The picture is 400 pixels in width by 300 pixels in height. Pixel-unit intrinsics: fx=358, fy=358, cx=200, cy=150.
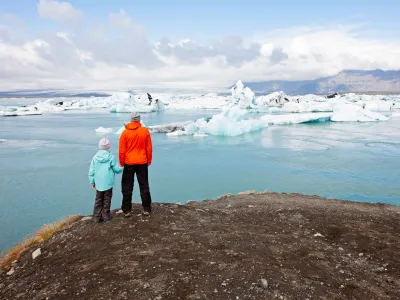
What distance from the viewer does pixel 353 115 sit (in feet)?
116

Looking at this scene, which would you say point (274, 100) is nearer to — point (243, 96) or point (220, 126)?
point (243, 96)

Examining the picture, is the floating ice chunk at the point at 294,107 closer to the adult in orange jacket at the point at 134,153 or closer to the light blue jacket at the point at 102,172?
the adult in orange jacket at the point at 134,153

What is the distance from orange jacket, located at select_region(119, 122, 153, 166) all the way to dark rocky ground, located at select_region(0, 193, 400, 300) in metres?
0.92

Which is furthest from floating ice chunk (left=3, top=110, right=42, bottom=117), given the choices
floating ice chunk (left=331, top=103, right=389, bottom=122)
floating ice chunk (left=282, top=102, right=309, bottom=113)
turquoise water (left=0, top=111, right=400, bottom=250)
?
floating ice chunk (left=331, top=103, right=389, bottom=122)

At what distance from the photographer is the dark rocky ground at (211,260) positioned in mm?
3668

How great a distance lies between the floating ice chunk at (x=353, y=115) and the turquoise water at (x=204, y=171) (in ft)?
39.4

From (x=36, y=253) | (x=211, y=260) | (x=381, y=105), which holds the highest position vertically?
(x=211, y=260)

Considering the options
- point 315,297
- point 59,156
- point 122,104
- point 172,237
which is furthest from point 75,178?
point 122,104

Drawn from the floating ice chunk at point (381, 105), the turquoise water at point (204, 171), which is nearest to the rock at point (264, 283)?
the turquoise water at point (204, 171)

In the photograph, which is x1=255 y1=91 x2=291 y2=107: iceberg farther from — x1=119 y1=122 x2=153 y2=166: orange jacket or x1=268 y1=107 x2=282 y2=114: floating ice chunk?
x1=119 y1=122 x2=153 y2=166: orange jacket

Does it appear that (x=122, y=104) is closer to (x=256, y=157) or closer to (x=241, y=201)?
(x=256, y=157)

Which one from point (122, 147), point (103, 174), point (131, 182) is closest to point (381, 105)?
point (131, 182)

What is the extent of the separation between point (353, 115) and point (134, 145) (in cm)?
3439

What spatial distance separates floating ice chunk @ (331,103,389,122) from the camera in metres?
35.1
